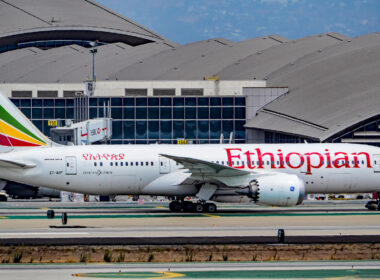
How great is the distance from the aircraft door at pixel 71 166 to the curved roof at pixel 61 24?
11832cm

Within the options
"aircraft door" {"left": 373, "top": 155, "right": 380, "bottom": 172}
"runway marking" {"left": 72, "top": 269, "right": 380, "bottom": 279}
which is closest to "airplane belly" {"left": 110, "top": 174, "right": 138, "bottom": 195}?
"aircraft door" {"left": 373, "top": 155, "right": 380, "bottom": 172}

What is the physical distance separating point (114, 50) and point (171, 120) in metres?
56.4

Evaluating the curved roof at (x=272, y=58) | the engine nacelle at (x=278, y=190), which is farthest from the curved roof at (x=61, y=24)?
the engine nacelle at (x=278, y=190)

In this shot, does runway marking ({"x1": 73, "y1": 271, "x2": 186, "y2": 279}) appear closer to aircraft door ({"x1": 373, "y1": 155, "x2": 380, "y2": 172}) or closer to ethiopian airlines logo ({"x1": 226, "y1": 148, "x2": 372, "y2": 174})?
ethiopian airlines logo ({"x1": 226, "y1": 148, "x2": 372, "y2": 174})

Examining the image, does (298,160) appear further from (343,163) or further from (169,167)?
(169,167)

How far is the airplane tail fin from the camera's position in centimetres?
5919

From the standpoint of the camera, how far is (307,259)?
108 ft

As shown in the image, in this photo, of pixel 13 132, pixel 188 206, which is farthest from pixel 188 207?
pixel 13 132

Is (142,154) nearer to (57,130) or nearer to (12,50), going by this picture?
(57,130)

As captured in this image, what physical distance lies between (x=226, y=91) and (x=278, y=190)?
64166mm

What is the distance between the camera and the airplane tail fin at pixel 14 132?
194 feet

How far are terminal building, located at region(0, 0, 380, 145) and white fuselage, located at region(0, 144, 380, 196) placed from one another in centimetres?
3717

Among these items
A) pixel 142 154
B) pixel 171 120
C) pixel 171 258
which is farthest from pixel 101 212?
pixel 171 120

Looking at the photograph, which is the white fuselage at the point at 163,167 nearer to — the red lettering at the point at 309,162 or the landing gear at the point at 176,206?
the red lettering at the point at 309,162
